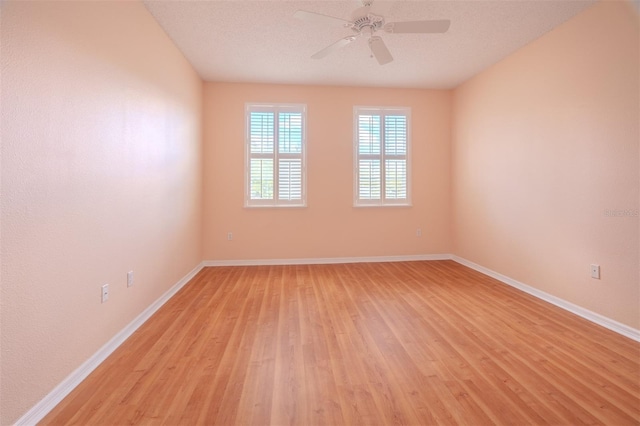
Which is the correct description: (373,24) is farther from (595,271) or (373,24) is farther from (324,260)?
(324,260)

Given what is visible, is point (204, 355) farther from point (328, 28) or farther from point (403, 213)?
point (403, 213)

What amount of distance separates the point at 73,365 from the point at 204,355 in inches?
28.4

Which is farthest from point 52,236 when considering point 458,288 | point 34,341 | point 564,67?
point 564,67

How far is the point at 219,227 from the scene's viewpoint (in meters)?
4.38

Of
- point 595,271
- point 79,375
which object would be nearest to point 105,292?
point 79,375

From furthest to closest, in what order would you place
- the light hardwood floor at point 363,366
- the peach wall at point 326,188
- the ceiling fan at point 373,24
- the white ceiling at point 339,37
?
the peach wall at point 326,188 → the white ceiling at point 339,37 → the ceiling fan at point 373,24 → the light hardwood floor at point 363,366

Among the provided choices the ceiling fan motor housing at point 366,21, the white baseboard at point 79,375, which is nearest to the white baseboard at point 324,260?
the white baseboard at point 79,375

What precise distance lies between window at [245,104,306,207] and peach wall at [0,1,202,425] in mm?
1680

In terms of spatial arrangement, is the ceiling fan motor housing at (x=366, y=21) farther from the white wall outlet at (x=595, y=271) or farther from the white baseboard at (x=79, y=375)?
the white baseboard at (x=79, y=375)

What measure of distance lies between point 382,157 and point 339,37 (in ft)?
6.93

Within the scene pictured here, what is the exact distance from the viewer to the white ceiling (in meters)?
2.51

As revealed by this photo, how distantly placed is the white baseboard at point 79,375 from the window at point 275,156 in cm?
228

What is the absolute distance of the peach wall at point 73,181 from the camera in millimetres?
1270

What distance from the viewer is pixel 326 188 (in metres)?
4.54
